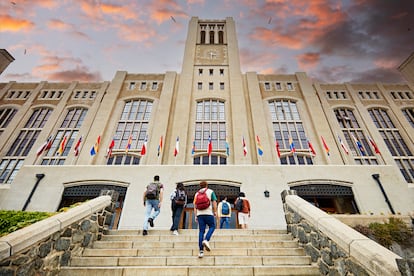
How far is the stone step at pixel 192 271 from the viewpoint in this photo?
11.7 ft

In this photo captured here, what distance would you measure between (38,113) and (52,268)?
27318 mm

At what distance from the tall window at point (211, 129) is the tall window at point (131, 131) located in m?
5.76

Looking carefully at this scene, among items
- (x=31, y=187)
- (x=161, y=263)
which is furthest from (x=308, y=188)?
(x=31, y=187)

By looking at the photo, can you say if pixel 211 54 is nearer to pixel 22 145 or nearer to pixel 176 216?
pixel 22 145

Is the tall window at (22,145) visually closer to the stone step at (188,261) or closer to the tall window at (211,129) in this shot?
the tall window at (211,129)

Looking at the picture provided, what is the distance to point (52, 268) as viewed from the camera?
3518 mm

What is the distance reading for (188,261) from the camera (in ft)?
13.0

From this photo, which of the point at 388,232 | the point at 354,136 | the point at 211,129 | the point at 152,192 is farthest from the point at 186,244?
the point at 354,136

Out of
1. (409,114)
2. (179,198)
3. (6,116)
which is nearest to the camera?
(179,198)

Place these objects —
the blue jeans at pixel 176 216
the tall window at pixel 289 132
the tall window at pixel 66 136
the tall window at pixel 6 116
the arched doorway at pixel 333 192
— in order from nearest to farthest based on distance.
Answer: the blue jeans at pixel 176 216 < the arched doorway at pixel 333 192 < the tall window at pixel 289 132 < the tall window at pixel 66 136 < the tall window at pixel 6 116

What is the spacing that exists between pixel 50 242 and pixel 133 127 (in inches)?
713

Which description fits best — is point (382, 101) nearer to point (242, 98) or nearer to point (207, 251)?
point (242, 98)

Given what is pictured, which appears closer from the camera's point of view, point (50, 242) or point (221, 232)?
point (50, 242)

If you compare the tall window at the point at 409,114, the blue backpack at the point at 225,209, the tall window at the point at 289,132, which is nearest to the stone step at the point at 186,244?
the blue backpack at the point at 225,209
